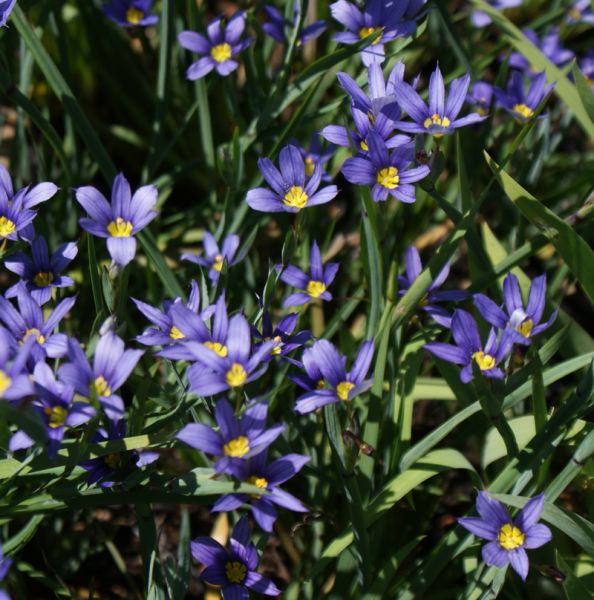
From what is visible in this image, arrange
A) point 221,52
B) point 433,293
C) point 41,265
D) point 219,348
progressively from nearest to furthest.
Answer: point 219,348 → point 41,265 → point 433,293 → point 221,52

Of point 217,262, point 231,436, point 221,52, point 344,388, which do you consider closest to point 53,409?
point 231,436

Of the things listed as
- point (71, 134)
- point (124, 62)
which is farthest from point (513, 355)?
point (124, 62)

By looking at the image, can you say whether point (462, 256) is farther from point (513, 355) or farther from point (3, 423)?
point (3, 423)

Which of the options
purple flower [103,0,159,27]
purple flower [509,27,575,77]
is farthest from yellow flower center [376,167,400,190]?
purple flower [509,27,575,77]

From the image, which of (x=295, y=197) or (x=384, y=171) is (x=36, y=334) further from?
(x=384, y=171)

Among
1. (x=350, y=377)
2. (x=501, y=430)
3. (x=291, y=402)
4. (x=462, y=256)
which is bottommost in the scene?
(x=462, y=256)

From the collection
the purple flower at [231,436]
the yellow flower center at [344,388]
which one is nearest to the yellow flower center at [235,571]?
the purple flower at [231,436]

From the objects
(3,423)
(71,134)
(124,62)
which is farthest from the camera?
(124,62)
